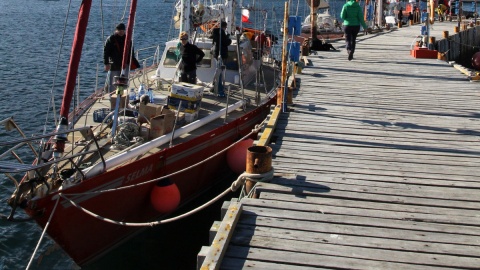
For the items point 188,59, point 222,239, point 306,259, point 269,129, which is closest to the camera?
point 306,259

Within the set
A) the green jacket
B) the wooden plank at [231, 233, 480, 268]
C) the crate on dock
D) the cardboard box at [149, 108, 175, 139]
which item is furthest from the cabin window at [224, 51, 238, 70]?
the wooden plank at [231, 233, 480, 268]

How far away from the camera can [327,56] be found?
17859 mm

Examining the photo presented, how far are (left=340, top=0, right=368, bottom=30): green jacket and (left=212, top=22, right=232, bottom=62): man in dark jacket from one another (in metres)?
4.07

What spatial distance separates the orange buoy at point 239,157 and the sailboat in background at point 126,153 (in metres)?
0.32

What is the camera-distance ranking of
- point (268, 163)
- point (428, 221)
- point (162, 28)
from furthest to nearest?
point (162, 28), point (268, 163), point (428, 221)

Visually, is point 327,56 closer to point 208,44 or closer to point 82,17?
point 208,44

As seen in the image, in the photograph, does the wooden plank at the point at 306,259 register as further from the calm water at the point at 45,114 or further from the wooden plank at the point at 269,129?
the calm water at the point at 45,114

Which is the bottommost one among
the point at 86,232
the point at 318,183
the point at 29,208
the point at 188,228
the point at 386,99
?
the point at 188,228

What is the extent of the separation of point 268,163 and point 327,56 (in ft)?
37.1

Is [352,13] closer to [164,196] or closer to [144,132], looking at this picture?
[144,132]

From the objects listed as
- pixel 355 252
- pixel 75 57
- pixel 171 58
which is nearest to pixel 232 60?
pixel 171 58

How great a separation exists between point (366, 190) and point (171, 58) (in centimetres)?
880

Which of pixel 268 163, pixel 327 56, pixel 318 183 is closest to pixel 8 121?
pixel 268 163

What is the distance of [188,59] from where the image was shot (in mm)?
13109
